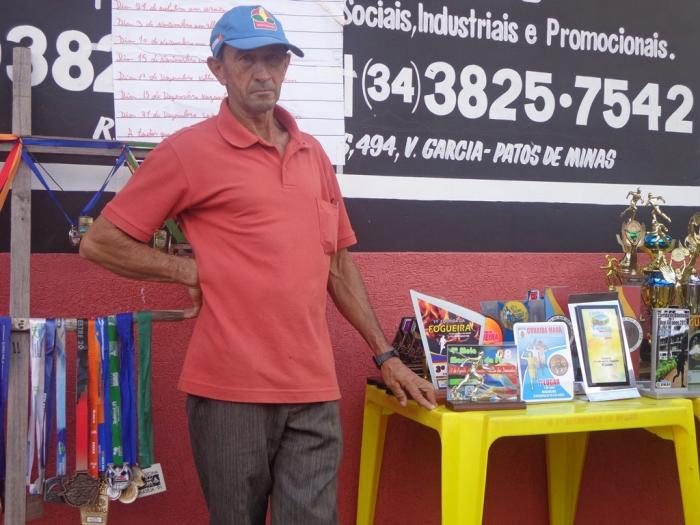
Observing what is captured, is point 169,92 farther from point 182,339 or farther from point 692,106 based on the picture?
point 692,106

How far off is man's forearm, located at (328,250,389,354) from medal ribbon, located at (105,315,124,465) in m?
0.71

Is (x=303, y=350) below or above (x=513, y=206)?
below

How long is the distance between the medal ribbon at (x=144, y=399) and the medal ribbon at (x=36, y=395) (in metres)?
0.30

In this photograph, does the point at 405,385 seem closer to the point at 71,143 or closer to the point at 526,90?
the point at 71,143

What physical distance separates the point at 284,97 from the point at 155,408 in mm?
1288

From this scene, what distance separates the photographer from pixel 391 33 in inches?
135

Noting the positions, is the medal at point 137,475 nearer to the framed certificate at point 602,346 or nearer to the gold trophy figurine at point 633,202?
the framed certificate at point 602,346

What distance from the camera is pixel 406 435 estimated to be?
347 centimetres

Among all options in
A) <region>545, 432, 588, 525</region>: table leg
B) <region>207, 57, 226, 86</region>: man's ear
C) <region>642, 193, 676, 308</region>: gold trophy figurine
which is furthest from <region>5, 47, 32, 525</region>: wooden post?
<region>642, 193, 676, 308</region>: gold trophy figurine

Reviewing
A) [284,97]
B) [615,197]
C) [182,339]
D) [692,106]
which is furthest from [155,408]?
[692,106]

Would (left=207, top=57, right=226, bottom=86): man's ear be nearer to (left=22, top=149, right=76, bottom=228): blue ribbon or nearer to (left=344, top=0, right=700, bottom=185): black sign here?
(left=22, top=149, right=76, bottom=228): blue ribbon

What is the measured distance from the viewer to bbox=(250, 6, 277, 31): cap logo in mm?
2361

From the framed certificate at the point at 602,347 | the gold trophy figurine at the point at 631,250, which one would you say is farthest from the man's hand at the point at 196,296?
the gold trophy figurine at the point at 631,250

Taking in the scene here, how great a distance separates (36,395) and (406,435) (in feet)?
4.97
